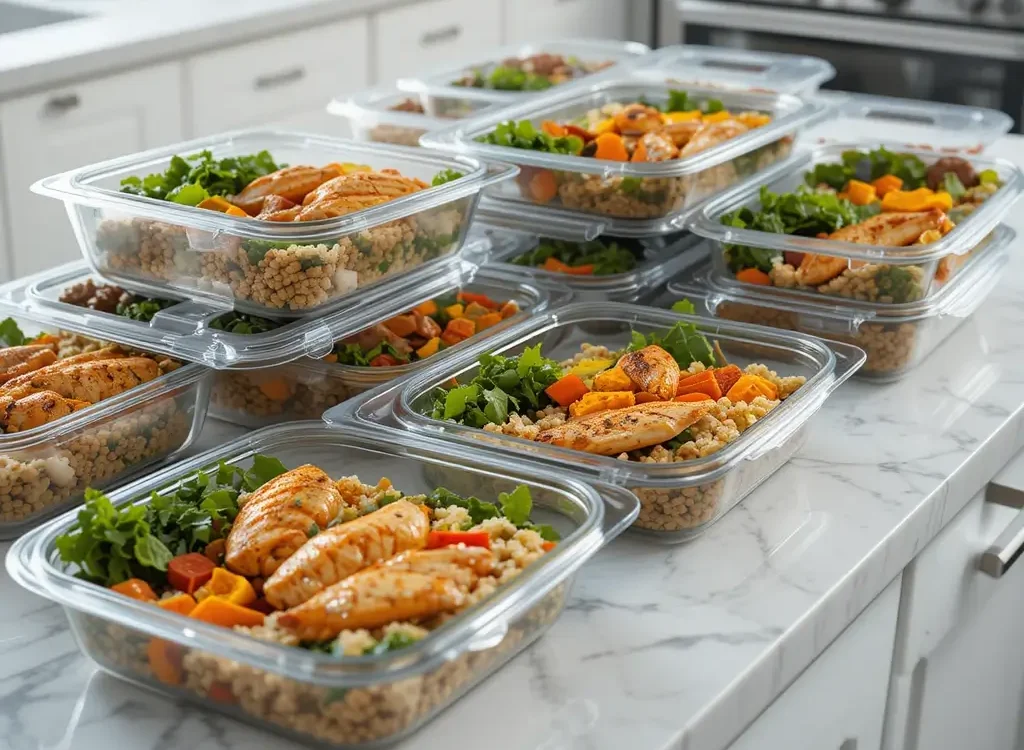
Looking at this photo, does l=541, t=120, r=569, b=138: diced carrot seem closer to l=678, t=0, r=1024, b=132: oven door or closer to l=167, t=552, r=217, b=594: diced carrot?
l=167, t=552, r=217, b=594: diced carrot

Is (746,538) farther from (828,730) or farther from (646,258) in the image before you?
(646,258)

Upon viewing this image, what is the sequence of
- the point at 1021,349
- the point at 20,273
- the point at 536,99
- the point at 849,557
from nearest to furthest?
the point at 849,557 → the point at 1021,349 → the point at 536,99 → the point at 20,273

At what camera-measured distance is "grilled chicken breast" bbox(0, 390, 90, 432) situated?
124 cm

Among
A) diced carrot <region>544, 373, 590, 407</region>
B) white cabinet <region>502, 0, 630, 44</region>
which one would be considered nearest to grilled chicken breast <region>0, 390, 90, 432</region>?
diced carrot <region>544, 373, 590, 407</region>

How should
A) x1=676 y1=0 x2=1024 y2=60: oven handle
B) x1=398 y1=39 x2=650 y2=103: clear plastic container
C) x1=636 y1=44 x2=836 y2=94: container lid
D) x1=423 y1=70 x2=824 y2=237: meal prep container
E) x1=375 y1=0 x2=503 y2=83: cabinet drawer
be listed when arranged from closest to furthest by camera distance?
x1=423 y1=70 x2=824 y2=237: meal prep container, x1=398 y1=39 x2=650 y2=103: clear plastic container, x1=636 y1=44 x2=836 y2=94: container lid, x1=375 y1=0 x2=503 y2=83: cabinet drawer, x1=676 y1=0 x2=1024 y2=60: oven handle

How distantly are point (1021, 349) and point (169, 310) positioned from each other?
41.6 inches

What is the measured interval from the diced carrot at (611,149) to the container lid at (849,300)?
179mm

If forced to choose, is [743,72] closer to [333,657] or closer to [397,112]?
[397,112]

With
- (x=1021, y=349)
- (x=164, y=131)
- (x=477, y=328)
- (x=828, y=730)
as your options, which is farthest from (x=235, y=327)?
(x=164, y=131)

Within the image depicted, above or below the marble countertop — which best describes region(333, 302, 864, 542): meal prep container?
below

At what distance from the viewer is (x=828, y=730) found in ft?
4.08

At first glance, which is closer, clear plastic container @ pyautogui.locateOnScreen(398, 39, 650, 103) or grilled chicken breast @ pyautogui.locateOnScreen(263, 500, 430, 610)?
grilled chicken breast @ pyautogui.locateOnScreen(263, 500, 430, 610)

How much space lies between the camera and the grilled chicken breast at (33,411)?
124 centimetres

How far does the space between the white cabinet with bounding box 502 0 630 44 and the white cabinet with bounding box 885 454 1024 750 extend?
9.38 feet
